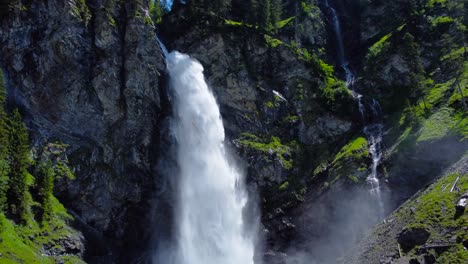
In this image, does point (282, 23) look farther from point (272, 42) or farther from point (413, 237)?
point (413, 237)

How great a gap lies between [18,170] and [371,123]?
159 ft

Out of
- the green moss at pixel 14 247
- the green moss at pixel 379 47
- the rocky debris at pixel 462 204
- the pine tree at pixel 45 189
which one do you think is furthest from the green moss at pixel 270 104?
the green moss at pixel 14 247

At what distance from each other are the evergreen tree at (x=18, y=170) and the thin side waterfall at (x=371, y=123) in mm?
39443

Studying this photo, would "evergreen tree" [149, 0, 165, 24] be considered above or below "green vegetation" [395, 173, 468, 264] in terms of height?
above

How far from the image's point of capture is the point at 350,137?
60844 mm

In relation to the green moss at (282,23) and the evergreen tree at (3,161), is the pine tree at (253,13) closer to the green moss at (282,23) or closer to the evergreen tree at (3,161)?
the green moss at (282,23)

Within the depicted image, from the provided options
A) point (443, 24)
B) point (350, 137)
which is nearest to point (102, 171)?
point (350, 137)

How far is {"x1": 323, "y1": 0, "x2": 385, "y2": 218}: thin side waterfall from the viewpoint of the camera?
50391 mm

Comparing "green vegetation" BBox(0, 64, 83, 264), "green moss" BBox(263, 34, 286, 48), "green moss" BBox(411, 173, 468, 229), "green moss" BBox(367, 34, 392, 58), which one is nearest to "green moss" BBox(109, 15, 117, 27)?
"green vegetation" BBox(0, 64, 83, 264)

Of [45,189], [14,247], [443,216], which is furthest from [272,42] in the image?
[14,247]

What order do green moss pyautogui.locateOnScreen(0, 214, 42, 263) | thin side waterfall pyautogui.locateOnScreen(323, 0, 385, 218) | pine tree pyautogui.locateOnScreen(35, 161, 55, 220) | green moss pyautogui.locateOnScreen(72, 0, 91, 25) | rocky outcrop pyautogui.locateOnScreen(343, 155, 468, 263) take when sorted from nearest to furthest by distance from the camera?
rocky outcrop pyautogui.locateOnScreen(343, 155, 468, 263) < green moss pyautogui.locateOnScreen(0, 214, 42, 263) < pine tree pyautogui.locateOnScreen(35, 161, 55, 220) < thin side waterfall pyautogui.locateOnScreen(323, 0, 385, 218) < green moss pyautogui.locateOnScreen(72, 0, 91, 25)

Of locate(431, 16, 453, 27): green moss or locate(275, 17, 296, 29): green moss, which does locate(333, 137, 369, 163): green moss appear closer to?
locate(431, 16, 453, 27): green moss

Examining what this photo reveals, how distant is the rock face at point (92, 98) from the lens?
49.3 metres

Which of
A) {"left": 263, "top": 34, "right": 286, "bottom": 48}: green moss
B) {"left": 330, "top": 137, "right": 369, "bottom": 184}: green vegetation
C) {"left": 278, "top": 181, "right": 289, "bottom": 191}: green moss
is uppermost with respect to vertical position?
{"left": 263, "top": 34, "right": 286, "bottom": 48}: green moss
